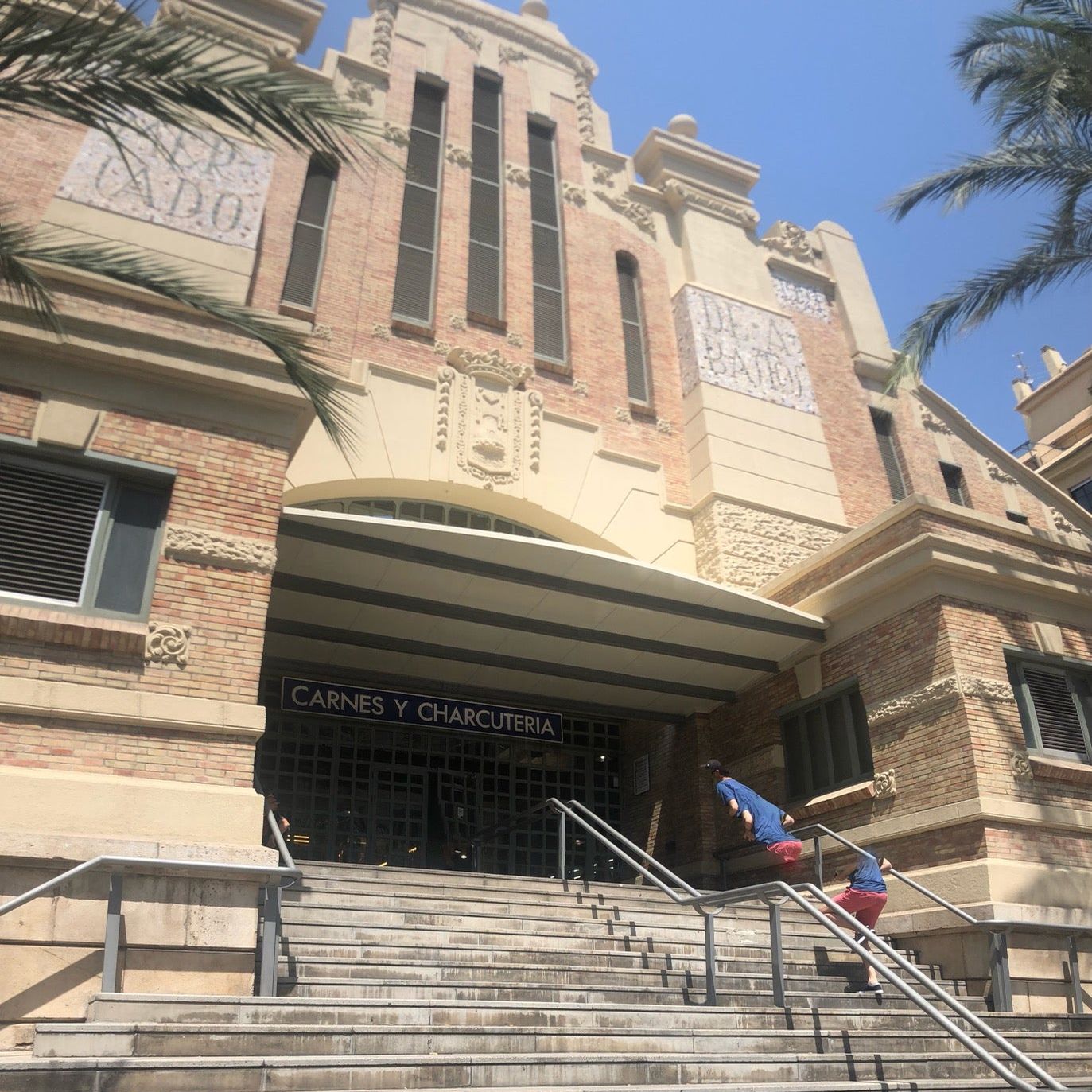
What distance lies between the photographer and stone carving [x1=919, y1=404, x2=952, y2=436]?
20891 mm

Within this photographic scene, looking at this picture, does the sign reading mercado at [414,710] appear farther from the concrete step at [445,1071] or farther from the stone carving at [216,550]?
the concrete step at [445,1071]

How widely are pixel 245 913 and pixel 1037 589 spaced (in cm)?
970

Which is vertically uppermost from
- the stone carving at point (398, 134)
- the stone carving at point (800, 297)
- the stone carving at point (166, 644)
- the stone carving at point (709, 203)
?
the stone carving at point (709, 203)

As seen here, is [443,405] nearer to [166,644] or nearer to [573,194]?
[573,194]

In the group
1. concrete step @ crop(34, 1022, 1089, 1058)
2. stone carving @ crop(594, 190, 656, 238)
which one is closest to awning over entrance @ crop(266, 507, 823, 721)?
concrete step @ crop(34, 1022, 1089, 1058)

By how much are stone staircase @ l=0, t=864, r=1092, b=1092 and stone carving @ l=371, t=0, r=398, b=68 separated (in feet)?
50.3

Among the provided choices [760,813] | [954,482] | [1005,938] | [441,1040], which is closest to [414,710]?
[760,813]

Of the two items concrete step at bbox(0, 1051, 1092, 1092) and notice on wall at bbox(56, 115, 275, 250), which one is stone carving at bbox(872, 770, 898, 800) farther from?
notice on wall at bbox(56, 115, 275, 250)

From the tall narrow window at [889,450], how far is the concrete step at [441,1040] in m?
13.8

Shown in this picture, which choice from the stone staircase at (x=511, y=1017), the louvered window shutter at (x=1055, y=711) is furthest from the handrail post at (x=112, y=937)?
the louvered window shutter at (x=1055, y=711)

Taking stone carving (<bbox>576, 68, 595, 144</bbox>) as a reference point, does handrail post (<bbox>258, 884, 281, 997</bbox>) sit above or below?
below

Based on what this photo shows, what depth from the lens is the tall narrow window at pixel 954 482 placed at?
67.0ft

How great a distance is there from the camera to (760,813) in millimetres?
9875

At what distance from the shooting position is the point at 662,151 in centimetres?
2055
